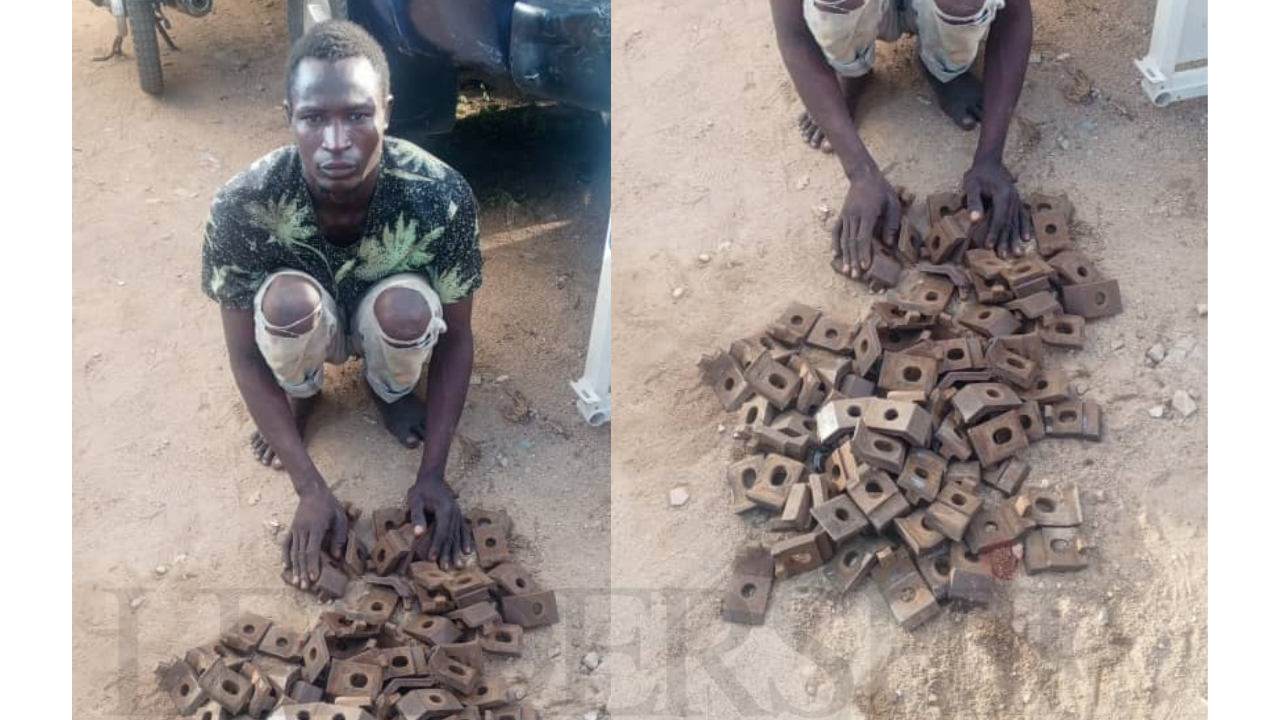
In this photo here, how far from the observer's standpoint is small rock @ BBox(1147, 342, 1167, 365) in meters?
5.42

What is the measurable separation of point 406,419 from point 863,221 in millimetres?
1562

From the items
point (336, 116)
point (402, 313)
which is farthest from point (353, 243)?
point (336, 116)

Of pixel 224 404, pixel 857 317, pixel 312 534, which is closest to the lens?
pixel 312 534

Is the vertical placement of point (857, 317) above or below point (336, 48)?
below

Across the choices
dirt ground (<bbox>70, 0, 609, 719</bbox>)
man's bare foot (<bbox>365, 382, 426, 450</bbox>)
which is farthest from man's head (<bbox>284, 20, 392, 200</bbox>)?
dirt ground (<bbox>70, 0, 609, 719</bbox>)

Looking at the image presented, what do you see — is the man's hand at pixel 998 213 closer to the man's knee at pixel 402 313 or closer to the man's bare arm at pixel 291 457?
the man's knee at pixel 402 313

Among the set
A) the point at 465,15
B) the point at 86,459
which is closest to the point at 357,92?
the point at 465,15

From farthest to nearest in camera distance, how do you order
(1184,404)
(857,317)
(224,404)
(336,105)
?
(224,404) → (857,317) → (1184,404) → (336,105)

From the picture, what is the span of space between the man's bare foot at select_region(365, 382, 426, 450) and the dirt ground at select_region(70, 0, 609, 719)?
0.16 feet

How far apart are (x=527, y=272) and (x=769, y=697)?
2.02m

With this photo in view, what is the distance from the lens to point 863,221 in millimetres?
5746

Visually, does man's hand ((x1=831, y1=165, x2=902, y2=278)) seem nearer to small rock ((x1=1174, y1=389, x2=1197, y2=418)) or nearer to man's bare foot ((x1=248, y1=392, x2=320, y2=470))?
small rock ((x1=1174, y1=389, x2=1197, y2=418))

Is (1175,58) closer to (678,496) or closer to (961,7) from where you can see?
(961,7)

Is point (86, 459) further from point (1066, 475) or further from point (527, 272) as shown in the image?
point (1066, 475)
